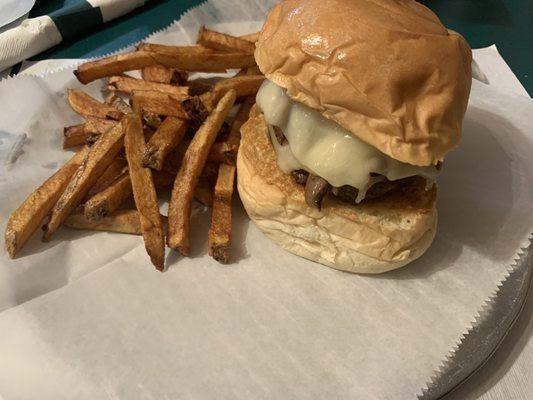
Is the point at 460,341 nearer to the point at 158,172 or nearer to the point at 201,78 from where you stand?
the point at 158,172

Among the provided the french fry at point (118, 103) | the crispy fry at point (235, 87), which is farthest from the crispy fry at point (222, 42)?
the french fry at point (118, 103)

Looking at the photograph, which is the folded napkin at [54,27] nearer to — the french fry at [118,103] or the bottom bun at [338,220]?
the french fry at [118,103]

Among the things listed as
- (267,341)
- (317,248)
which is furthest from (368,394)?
(317,248)

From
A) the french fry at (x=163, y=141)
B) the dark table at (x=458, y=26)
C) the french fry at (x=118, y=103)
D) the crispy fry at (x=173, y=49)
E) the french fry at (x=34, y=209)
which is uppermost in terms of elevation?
the crispy fry at (x=173, y=49)

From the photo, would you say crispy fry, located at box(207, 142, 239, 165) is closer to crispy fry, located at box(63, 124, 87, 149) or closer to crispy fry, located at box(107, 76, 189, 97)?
crispy fry, located at box(107, 76, 189, 97)

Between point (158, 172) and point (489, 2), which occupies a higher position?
point (158, 172)
